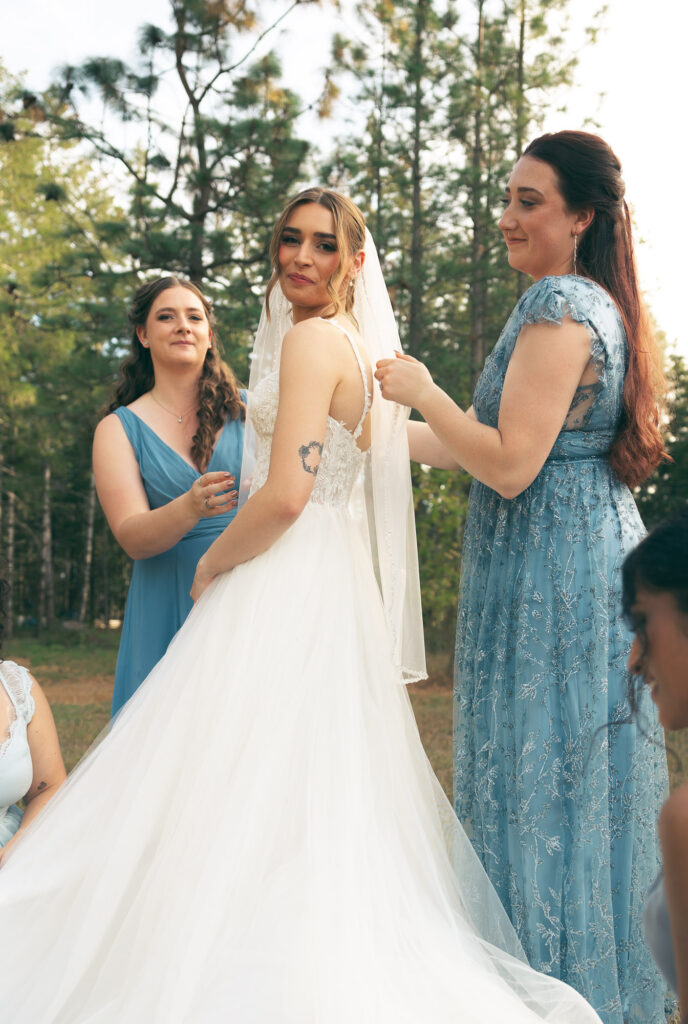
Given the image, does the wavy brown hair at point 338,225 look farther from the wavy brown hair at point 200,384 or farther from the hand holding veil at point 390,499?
the wavy brown hair at point 200,384

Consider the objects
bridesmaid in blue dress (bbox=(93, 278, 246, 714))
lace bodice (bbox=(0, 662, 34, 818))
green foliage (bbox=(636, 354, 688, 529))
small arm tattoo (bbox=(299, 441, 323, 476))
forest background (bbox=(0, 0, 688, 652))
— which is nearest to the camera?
small arm tattoo (bbox=(299, 441, 323, 476))

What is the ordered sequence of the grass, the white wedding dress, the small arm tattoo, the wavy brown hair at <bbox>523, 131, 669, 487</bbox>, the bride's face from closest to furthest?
A: 1. the white wedding dress
2. the wavy brown hair at <bbox>523, 131, 669, 487</bbox>
3. the small arm tattoo
4. the bride's face
5. the grass

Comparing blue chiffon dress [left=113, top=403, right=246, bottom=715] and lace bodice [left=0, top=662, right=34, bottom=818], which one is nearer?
lace bodice [left=0, top=662, right=34, bottom=818]

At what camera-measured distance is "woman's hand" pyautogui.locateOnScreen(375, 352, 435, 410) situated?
2.31 metres

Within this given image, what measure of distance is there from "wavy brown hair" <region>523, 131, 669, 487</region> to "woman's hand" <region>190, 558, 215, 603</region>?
3.80 ft

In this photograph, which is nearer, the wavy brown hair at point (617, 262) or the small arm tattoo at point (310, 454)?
the wavy brown hair at point (617, 262)

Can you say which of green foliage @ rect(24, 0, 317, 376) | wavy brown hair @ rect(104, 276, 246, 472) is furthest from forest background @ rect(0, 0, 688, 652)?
wavy brown hair @ rect(104, 276, 246, 472)

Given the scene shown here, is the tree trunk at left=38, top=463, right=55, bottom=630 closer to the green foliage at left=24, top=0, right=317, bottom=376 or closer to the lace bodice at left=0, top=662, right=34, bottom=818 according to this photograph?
the green foliage at left=24, top=0, right=317, bottom=376

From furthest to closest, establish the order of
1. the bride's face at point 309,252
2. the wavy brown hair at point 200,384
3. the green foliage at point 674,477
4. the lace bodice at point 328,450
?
the green foliage at point 674,477, the wavy brown hair at point 200,384, the bride's face at point 309,252, the lace bodice at point 328,450

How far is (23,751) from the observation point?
290 centimetres

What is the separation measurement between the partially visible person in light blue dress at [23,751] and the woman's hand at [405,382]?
4.87 feet

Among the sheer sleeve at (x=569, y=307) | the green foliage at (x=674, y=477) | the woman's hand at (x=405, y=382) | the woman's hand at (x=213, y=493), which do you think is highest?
the green foliage at (x=674, y=477)

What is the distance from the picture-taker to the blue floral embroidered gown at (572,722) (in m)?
2.26

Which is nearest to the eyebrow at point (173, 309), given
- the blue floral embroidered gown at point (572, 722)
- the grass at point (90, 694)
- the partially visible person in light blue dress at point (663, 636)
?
the blue floral embroidered gown at point (572, 722)
